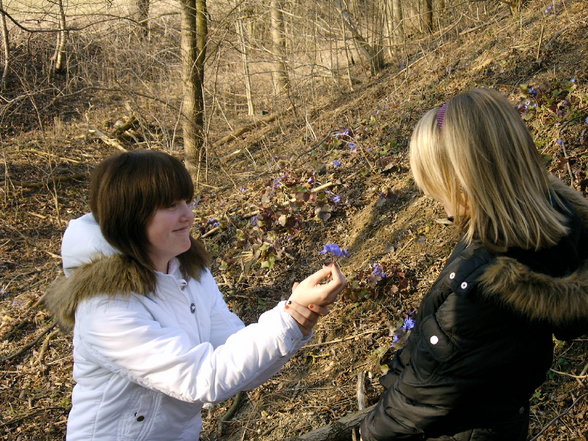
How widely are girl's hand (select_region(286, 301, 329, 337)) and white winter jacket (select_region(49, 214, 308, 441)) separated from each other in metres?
0.03

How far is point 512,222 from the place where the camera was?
5.41 ft

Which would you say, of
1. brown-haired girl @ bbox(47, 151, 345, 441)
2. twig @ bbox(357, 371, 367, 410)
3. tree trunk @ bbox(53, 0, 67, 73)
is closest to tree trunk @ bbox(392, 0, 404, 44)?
tree trunk @ bbox(53, 0, 67, 73)

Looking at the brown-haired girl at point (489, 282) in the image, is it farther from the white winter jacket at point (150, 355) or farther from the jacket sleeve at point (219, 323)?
the jacket sleeve at point (219, 323)

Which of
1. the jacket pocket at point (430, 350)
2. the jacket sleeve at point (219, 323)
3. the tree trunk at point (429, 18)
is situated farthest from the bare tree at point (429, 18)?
the jacket pocket at point (430, 350)

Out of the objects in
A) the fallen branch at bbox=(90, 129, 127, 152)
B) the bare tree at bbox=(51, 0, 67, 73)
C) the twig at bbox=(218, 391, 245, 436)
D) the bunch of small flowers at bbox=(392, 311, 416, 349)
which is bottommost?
the twig at bbox=(218, 391, 245, 436)

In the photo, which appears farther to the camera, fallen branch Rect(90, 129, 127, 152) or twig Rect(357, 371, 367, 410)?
fallen branch Rect(90, 129, 127, 152)

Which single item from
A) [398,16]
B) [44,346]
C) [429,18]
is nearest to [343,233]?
[44,346]

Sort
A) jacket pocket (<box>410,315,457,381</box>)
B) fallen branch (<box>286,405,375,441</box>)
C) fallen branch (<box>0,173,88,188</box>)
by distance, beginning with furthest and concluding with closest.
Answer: fallen branch (<box>0,173,88,188</box>), fallen branch (<box>286,405,375,441</box>), jacket pocket (<box>410,315,457,381</box>)

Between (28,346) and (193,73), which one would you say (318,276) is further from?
(193,73)

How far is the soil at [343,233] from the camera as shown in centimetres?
362

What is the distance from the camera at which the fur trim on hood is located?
73.8 inches

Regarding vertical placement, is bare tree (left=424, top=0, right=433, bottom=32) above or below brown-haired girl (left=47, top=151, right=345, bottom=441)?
above

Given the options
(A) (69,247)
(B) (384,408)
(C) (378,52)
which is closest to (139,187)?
(A) (69,247)

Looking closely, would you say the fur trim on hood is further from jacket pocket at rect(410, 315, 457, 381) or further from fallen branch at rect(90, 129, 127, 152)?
fallen branch at rect(90, 129, 127, 152)
